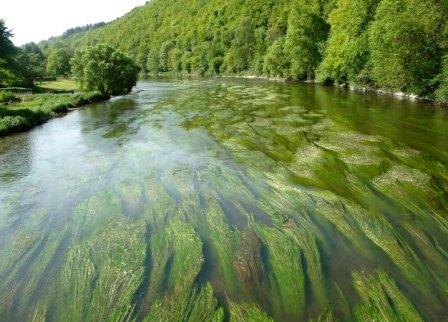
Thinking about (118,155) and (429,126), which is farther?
(429,126)

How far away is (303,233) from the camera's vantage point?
9766 millimetres

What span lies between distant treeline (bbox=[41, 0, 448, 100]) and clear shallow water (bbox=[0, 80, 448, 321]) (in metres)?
12.8

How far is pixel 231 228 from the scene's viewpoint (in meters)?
10.3

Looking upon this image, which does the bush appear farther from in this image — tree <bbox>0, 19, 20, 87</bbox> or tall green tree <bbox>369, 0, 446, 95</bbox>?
tall green tree <bbox>369, 0, 446, 95</bbox>

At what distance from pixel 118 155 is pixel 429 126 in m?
17.2

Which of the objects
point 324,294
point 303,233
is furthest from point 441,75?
point 324,294

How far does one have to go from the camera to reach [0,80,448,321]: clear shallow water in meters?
7.31

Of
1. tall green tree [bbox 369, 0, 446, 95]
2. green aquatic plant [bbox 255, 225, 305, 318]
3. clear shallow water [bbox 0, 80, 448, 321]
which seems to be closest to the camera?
→ green aquatic plant [bbox 255, 225, 305, 318]

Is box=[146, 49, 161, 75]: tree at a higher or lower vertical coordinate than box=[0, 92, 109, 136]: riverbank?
lower

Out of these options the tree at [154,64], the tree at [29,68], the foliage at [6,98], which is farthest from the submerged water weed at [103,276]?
the tree at [154,64]

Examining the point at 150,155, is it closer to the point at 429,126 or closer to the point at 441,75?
the point at 429,126

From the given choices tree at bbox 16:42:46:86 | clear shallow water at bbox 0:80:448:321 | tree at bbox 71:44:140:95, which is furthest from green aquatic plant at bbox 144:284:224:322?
tree at bbox 16:42:46:86

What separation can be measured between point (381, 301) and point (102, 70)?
4339 cm

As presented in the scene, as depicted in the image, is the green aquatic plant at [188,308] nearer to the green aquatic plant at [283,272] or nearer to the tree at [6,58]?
the green aquatic plant at [283,272]
